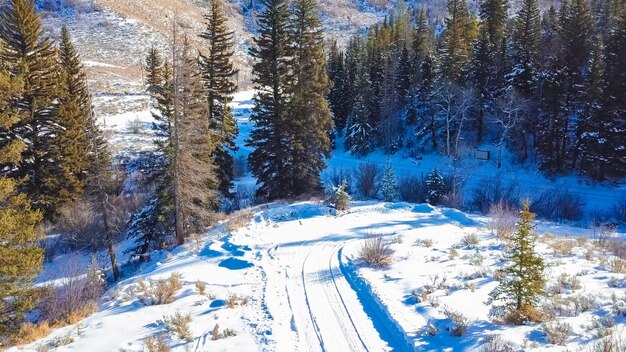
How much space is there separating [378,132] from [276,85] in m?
30.0

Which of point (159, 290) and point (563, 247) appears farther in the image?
point (563, 247)

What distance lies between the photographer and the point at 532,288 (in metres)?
7.62

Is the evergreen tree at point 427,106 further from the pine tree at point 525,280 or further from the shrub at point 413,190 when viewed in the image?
the pine tree at point 525,280

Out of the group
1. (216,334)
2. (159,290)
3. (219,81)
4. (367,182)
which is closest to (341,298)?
(216,334)

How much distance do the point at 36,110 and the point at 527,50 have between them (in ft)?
145

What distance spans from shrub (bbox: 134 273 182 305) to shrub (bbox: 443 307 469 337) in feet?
21.6

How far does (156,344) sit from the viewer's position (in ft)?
26.0

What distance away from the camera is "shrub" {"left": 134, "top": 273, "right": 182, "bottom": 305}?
408 inches

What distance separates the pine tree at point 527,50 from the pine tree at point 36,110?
4159 cm

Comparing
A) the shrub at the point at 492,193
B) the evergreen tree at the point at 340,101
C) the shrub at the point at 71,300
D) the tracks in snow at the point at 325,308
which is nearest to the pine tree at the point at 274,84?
the shrub at the point at 71,300

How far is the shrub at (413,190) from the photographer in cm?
3568

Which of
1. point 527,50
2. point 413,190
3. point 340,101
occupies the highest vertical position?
point 527,50

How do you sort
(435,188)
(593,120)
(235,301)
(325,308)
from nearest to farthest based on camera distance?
(325,308) < (235,301) < (435,188) < (593,120)

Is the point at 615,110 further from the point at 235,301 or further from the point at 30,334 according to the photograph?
the point at 30,334
